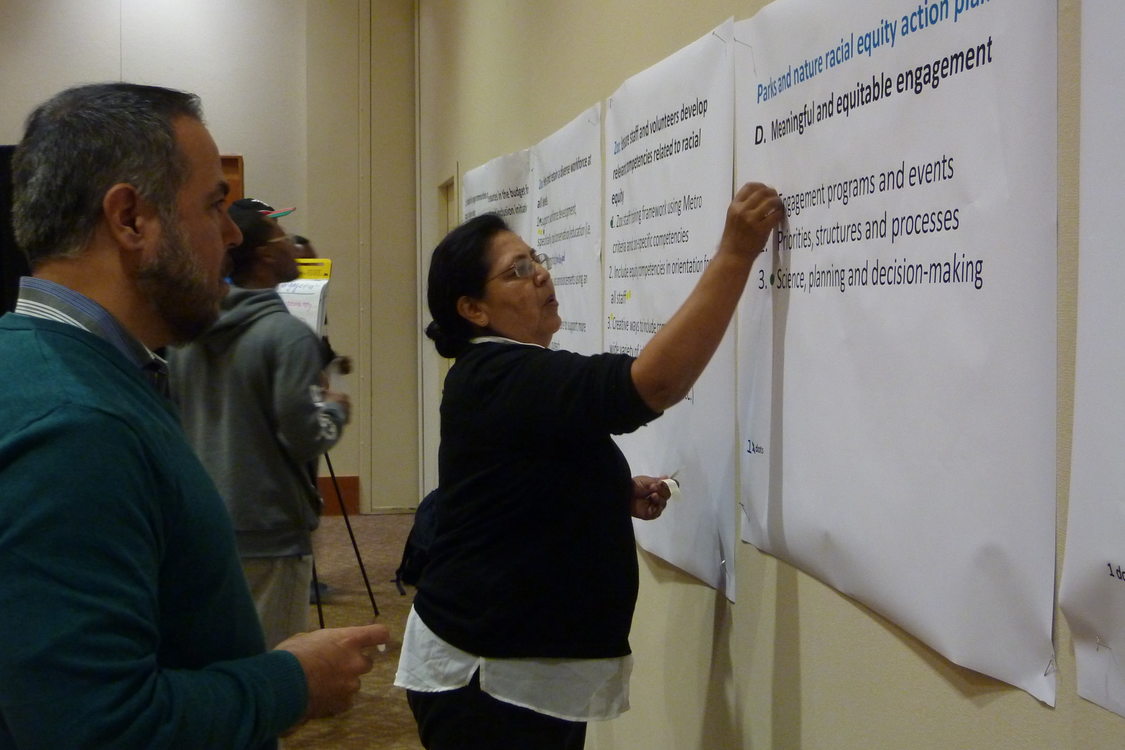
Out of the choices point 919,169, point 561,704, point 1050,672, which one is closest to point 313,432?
point 561,704

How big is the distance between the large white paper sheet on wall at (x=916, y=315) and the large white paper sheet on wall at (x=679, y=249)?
0.15m

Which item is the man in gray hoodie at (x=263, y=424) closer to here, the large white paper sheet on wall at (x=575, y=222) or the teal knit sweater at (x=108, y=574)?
the large white paper sheet on wall at (x=575, y=222)

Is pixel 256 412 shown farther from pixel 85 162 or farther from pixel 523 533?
pixel 85 162

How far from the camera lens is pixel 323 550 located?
5859 millimetres

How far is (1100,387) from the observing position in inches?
35.7

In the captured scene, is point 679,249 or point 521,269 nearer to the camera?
point 521,269

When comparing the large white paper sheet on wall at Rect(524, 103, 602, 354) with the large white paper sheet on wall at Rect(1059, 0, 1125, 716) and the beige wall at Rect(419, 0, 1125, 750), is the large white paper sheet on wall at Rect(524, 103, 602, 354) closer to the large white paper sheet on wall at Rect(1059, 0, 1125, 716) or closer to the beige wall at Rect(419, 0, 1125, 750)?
the beige wall at Rect(419, 0, 1125, 750)

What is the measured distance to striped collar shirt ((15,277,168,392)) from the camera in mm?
895

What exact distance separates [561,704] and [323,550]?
14.9 ft

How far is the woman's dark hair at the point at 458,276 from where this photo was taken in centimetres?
170

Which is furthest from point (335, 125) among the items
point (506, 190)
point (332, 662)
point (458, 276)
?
point (332, 662)

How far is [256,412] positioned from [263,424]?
0.10ft

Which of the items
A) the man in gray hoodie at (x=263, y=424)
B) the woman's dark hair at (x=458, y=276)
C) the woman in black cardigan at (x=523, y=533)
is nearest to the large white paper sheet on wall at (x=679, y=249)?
the woman in black cardigan at (x=523, y=533)

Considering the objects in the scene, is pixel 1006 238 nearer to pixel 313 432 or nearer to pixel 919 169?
pixel 919 169
